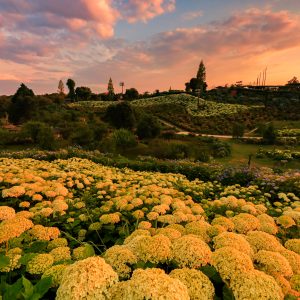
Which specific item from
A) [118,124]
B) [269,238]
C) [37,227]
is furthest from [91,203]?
[118,124]

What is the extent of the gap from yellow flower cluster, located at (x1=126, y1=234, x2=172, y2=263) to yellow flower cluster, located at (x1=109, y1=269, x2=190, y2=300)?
16.5 inches

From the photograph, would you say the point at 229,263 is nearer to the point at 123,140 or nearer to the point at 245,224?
the point at 245,224

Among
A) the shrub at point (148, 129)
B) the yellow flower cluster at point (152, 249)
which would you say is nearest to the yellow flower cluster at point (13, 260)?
the yellow flower cluster at point (152, 249)

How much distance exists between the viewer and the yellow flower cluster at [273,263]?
7.34 ft

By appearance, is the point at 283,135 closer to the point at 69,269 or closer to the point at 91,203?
the point at 91,203

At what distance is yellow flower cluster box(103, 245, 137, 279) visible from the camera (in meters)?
2.20

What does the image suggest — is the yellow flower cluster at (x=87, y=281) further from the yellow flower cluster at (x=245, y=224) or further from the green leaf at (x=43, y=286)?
the yellow flower cluster at (x=245, y=224)

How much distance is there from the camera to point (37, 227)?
3338 millimetres

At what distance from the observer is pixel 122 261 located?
2.24m

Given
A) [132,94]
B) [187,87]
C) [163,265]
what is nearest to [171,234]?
[163,265]

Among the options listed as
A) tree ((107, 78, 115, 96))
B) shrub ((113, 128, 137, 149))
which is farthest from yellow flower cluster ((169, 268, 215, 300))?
tree ((107, 78, 115, 96))

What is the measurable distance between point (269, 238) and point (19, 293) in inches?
89.5

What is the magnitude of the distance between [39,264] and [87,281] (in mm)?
899

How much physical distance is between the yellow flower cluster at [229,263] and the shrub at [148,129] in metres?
34.0
